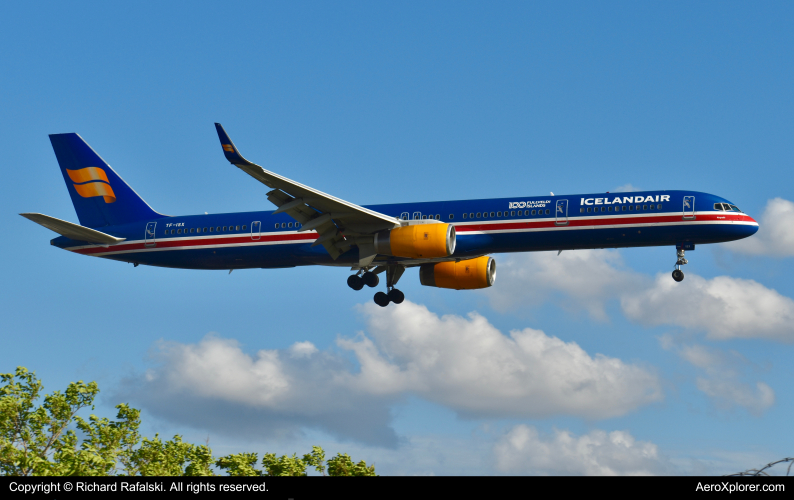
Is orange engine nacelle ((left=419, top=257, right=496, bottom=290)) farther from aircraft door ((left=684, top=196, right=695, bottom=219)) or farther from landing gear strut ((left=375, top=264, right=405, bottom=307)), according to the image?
aircraft door ((left=684, top=196, right=695, bottom=219))

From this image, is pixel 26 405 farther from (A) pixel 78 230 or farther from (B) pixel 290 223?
(B) pixel 290 223

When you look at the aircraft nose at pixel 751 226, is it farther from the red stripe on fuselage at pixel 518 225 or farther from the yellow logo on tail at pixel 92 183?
the yellow logo on tail at pixel 92 183

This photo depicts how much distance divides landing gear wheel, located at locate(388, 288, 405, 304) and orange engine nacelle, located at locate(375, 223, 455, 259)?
7344 mm

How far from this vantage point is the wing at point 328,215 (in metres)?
36.6

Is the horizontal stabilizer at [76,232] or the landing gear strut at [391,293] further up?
the horizontal stabilizer at [76,232]

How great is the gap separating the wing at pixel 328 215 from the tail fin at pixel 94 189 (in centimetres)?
1295

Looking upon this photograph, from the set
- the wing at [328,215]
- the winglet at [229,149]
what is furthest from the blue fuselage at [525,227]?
the winglet at [229,149]

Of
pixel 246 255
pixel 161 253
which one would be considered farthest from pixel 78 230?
pixel 246 255

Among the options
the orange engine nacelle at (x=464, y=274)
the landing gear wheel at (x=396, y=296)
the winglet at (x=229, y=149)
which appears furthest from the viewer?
the landing gear wheel at (x=396, y=296)

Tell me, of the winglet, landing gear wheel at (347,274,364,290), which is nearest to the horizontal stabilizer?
landing gear wheel at (347,274,364,290)

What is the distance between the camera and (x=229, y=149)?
33.3 meters
